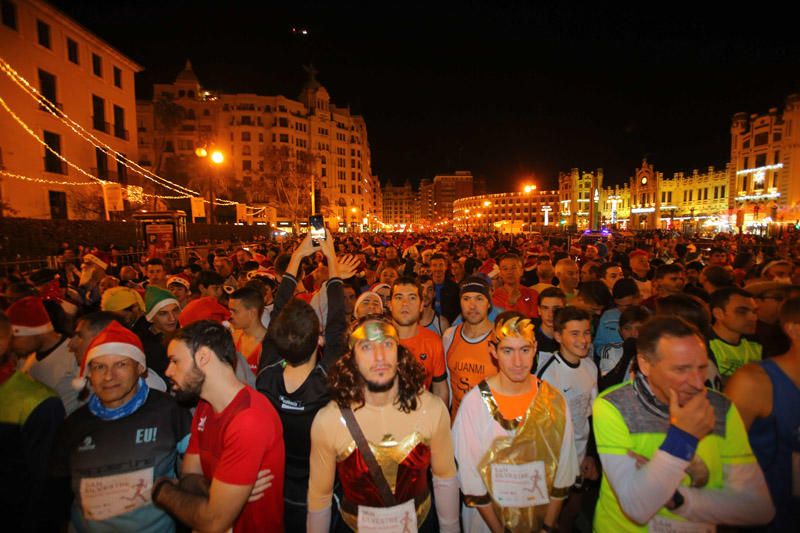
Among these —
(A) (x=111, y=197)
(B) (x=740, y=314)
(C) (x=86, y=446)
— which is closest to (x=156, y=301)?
(C) (x=86, y=446)

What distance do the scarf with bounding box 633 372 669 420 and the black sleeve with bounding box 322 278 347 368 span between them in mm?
2268

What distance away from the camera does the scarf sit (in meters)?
2.25

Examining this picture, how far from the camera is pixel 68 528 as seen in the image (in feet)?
8.68

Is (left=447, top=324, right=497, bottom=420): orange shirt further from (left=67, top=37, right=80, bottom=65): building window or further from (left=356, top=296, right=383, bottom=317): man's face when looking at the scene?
(left=67, top=37, right=80, bottom=65): building window

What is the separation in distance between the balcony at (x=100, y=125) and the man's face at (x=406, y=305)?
3241 centimetres

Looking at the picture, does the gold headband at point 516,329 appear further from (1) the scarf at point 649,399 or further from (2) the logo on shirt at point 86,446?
(2) the logo on shirt at point 86,446

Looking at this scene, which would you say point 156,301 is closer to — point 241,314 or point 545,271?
point 241,314

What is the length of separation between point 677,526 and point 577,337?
5.30ft

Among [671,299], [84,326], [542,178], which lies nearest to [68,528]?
[84,326]

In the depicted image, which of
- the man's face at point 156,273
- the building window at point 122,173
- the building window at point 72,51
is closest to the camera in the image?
the man's face at point 156,273

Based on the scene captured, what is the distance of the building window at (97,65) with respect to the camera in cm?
2768

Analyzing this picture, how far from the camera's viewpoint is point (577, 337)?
3.57 m

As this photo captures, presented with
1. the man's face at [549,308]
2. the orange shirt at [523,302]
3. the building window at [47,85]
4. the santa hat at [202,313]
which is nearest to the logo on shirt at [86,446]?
the santa hat at [202,313]

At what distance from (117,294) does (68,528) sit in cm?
285
